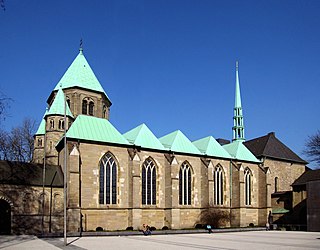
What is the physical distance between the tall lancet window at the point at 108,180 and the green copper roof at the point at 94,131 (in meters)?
1.88

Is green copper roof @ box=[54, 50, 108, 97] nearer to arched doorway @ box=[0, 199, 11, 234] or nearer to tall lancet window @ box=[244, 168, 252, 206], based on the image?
arched doorway @ box=[0, 199, 11, 234]

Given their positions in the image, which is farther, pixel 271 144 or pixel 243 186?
pixel 271 144

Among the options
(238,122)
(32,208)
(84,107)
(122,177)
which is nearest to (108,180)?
(122,177)

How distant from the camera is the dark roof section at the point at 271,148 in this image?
60281 millimetres

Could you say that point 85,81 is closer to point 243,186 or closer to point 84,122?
point 84,122

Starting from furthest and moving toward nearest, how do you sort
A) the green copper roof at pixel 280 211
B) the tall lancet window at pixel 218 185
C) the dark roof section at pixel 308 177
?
1. the green copper roof at pixel 280 211
2. the dark roof section at pixel 308 177
3. the tall lancet window at pixel 218 185

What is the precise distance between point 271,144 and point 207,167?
1918 centimetres

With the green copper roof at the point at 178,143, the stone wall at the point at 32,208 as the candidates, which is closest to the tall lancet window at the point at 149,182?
the green copper roof at the point at 178,143

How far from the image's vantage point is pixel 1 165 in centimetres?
3691

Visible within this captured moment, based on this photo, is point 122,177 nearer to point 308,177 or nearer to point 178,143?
point 178,143

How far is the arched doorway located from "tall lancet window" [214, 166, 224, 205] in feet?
81.2

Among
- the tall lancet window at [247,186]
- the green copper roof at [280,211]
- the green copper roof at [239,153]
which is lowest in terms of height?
the green copper roof at [280,211]

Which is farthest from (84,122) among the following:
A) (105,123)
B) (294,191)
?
(294,191)

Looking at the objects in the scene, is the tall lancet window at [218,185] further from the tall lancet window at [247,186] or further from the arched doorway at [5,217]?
the arched doorway at [5,217]
